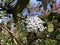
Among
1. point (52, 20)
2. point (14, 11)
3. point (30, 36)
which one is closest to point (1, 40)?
point (52, 20)

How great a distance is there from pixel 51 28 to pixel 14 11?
45cm

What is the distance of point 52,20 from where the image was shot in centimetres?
140

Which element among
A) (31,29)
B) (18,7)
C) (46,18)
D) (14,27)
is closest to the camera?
(18,7)

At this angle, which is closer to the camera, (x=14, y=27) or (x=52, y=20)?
(x=52, y=20)

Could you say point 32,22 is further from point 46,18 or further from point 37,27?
point 46,18

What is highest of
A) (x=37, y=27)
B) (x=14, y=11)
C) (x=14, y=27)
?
(x=14, y=11)

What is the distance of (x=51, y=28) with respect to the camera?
1.23 metres

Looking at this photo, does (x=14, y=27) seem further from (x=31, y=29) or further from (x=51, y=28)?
(x=31, y=29)

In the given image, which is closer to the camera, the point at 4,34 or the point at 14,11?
the point at 14,11

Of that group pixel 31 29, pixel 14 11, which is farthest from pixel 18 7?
pixel 31 29

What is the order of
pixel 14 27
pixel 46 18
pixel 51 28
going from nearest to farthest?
pixel 51 28 < pixel 46 18 < pixel 14 27

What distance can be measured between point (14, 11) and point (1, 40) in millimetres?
952

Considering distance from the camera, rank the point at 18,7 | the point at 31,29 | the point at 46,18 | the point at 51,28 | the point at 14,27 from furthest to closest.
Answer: the point at 14,27 < the point at 46,18 < the point at 51,28 < the point at 31,29 < the point at 18,7

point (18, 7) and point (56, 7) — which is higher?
point (18, 7)
